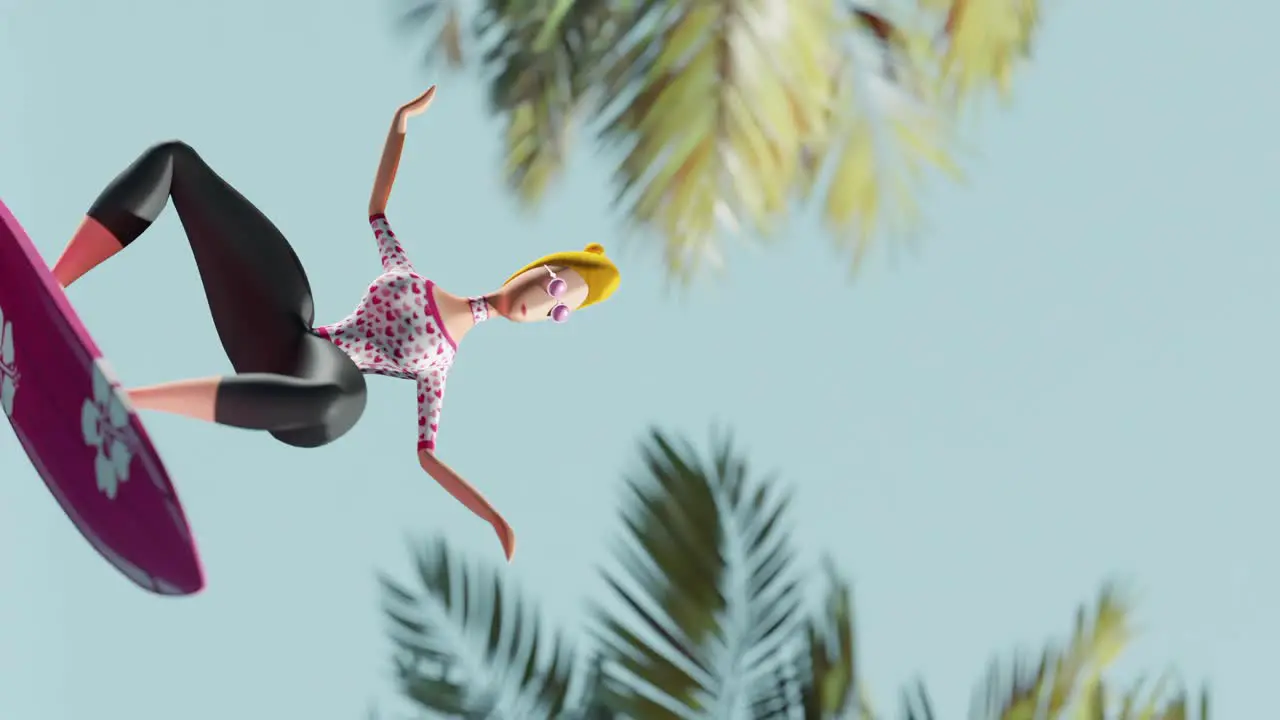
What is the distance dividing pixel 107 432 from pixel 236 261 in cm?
97

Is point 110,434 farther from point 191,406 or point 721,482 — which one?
point 721,482

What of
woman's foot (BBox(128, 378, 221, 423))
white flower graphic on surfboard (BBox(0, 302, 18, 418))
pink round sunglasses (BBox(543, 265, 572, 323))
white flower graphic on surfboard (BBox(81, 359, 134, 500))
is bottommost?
white flower graphic on surfboard (BBox(81, 359, 134, 500))

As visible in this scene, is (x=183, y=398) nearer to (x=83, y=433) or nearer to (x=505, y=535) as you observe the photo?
(x=83, y=433)

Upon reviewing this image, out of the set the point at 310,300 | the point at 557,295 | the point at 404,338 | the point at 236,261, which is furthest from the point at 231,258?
the point at 557,295

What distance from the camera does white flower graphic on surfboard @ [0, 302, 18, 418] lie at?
3633mm

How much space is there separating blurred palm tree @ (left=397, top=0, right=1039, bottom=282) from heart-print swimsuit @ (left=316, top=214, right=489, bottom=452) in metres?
0.81

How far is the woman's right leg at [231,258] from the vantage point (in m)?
3.99

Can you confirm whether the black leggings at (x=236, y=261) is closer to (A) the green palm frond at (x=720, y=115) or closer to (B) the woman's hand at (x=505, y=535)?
(B) the woman's hand at (x=505, y=535)

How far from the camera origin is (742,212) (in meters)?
4.84

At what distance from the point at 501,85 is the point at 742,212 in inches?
42.7

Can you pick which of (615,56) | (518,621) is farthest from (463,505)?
(615,56)

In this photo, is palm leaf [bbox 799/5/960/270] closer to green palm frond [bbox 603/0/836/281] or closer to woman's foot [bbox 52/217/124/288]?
green palm frond [bbox 603/0/836/281]

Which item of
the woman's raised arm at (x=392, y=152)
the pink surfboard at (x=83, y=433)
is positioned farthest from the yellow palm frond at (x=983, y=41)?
the pink surfboard at (x=83, y=433)

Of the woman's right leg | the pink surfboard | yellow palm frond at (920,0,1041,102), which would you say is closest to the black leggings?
the woman's right leg
